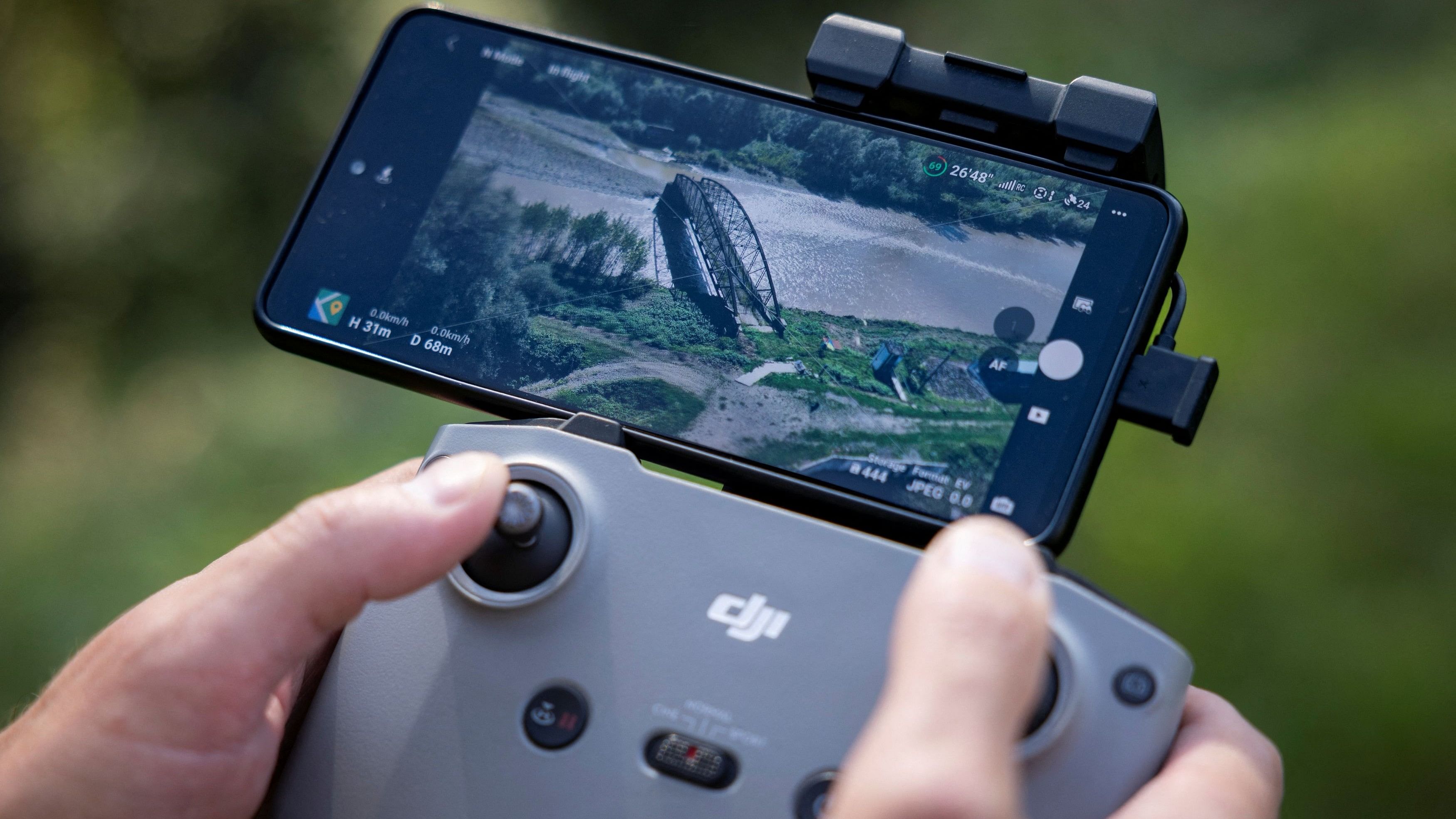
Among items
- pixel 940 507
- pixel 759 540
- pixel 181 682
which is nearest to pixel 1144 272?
pixel 940 507

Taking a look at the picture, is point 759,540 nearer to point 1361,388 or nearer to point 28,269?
point 1361,388

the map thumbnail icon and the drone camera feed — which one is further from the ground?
the drone camera feed

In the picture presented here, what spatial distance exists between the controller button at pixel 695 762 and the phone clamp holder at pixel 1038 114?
34 cm

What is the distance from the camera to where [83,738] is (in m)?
0.56

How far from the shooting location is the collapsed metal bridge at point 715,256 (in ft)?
2.38

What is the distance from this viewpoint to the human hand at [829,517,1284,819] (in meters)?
0.40

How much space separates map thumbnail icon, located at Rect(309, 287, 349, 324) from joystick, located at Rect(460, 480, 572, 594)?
9.7 inches

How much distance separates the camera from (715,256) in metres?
0.74

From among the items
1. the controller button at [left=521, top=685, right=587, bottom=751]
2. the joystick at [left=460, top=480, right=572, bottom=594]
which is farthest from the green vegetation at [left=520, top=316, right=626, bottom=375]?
the controller button at [left=521, top=685, right=587, bottom=751]

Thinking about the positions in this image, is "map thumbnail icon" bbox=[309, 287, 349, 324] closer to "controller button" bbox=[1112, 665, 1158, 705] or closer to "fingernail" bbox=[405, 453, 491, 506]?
"fingernail" bbox=[405, 453, 491, 506]

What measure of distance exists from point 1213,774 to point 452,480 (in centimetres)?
46

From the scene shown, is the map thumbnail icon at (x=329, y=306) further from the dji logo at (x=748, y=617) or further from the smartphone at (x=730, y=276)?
the dji logo at (x=748, y=617)

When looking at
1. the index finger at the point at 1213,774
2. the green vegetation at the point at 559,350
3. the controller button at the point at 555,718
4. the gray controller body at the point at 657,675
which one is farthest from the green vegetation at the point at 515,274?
the index finger at the point at 1213,774

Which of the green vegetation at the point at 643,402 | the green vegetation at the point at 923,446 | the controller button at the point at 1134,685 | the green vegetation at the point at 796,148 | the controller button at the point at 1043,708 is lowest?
the controller button at the point at 1043,708
